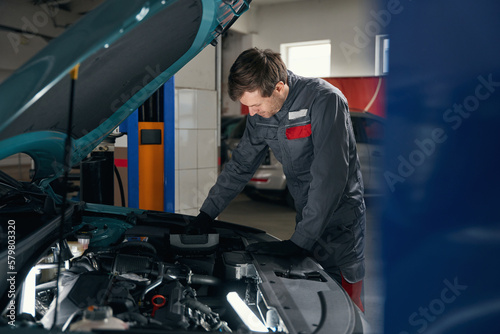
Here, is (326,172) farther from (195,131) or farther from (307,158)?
(195,131)

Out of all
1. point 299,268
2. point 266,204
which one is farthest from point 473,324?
point 266,204

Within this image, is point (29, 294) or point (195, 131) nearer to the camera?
point (29, 294)

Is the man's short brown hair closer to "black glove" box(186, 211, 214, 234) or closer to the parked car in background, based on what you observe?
"black glove" box(186, 211, 214, 234)

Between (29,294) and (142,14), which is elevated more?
(142,14)

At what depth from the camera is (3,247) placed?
48.5 inches

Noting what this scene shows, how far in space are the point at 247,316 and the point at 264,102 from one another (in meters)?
0.89

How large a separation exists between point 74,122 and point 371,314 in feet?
7.03

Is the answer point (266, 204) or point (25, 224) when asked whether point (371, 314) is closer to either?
point (25, 224)

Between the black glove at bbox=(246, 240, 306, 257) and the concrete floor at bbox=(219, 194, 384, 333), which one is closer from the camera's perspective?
the black glove at bbox=(246, 240, 306, 257)

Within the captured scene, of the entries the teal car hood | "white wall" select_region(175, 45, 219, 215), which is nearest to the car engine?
the teal car hood

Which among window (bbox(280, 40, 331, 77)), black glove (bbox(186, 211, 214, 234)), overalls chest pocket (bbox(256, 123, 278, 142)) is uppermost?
window (bbox(280, 40, 331, 77))

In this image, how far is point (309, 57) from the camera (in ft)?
31.8

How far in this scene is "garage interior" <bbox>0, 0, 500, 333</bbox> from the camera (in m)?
2.71

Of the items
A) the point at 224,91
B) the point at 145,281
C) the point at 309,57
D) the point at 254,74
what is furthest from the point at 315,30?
the point at 145,281
